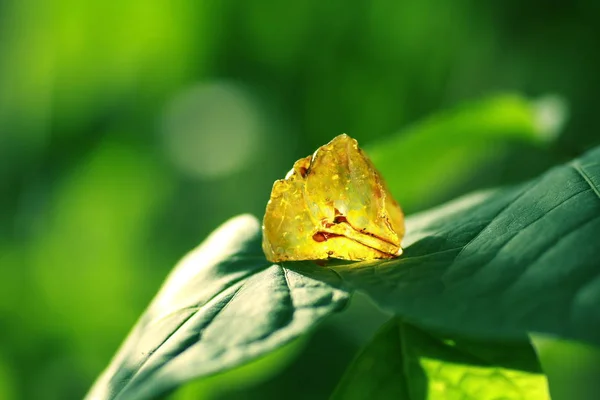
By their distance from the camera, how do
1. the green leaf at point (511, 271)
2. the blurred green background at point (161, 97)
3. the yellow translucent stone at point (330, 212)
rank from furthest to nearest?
the blurred green background at point (161, 97)
the yellow translucent stone at point (330, 212)
the green leaf at point (511, 271)

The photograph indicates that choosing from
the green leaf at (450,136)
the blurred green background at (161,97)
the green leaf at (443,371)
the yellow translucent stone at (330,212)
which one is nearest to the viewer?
the green leaf at (443,371)

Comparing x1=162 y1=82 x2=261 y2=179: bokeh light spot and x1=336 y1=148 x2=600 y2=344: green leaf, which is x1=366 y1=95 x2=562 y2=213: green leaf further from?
x1=162 y1=82 x2=261 y2=179: bokeh light spot

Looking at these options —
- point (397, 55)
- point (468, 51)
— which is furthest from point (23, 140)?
point (468, 51)

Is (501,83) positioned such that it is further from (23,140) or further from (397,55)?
(23,140)

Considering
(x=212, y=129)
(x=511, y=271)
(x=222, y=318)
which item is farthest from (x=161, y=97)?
(x=511, y=271)

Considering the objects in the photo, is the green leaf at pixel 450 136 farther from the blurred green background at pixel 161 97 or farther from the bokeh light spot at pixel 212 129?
the bokeh light spot at pixel 212 129

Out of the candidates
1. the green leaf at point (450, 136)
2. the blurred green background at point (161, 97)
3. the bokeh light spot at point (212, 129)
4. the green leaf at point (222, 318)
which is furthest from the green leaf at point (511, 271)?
the bokeh light spot at point (212, 129)
